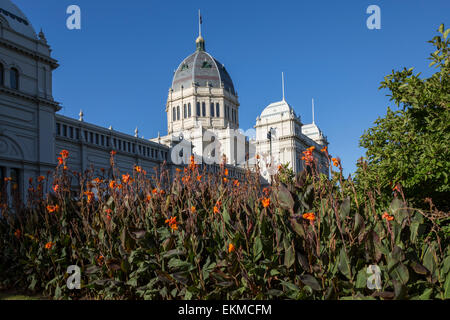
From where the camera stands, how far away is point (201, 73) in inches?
3600

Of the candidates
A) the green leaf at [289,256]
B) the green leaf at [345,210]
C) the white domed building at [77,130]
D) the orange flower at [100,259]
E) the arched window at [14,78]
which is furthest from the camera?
the arched window at [14,78]

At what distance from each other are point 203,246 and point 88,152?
1558 inches

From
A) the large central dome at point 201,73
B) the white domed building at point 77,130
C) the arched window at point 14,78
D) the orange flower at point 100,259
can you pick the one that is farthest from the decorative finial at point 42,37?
the large central dome at point 201,73

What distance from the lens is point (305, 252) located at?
5.09 meters

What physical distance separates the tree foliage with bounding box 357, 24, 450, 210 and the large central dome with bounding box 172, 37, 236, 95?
82055 mm

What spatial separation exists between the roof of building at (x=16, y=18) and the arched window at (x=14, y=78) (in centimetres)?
386

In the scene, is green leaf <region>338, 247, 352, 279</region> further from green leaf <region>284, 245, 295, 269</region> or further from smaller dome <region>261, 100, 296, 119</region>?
smaller dome <region>261, 100, 296, 119</region>

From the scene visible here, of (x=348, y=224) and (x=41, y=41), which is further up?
(x=41, y=41)

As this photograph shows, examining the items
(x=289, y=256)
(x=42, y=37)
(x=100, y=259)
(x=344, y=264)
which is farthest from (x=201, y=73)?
(x=344, y=264)

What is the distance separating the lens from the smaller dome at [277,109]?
76706 mm

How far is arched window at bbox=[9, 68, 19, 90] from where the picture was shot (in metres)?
30.9

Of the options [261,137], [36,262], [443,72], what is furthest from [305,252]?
[261,137]

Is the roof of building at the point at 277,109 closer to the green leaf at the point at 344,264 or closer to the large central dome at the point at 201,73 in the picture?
the large central dome at the point at 201,73
